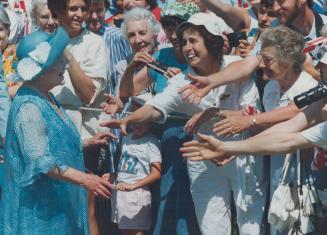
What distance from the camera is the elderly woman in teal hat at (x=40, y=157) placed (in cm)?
657

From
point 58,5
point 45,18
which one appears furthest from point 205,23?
point 45,18

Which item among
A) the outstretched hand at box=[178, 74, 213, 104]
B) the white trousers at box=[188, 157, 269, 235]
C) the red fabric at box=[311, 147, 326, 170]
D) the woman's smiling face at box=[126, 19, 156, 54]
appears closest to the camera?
the outstretched hand at box=[178, 74, 213, 104]

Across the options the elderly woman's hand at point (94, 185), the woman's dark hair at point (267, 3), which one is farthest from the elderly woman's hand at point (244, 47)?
the elderly woman's hand at point (94, 185)

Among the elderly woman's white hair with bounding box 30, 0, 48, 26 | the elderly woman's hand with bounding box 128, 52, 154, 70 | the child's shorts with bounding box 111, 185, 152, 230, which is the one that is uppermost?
the elderly woman's white hair with bounding box 30, 0, 48, 26

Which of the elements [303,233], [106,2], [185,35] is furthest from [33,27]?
[303,233]

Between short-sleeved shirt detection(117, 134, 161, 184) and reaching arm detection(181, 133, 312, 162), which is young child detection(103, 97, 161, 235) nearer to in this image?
short-sleeved shirt detection(117, 134, 161, 184)

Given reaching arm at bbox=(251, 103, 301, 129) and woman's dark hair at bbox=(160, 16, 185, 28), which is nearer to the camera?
reaching arm at bbox=(251, 103, 301, 129)

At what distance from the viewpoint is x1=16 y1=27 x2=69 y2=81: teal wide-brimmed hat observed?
6.64 meters

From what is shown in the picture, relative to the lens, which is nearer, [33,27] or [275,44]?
[275,44]

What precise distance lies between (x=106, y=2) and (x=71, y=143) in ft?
9.20

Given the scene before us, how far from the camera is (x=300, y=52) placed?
6.97 meters

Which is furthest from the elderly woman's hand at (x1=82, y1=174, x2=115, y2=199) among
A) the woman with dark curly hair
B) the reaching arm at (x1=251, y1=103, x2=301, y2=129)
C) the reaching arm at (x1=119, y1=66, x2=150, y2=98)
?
the reaching arm at (x1=119, y1=66, x2=150, y2=98)

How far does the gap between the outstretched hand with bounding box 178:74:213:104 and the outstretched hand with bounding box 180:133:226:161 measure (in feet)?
1.45

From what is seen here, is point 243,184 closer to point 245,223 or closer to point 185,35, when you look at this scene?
point 245,223
